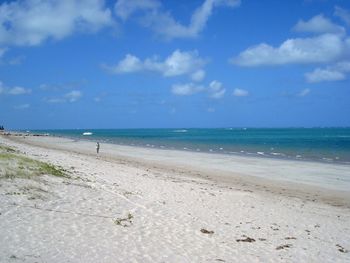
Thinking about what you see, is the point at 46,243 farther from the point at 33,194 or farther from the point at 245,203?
the point at 245,203

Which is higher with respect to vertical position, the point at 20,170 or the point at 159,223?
the point at 20,170

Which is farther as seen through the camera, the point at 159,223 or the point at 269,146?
the point at 269,146

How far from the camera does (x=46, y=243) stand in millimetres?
8438

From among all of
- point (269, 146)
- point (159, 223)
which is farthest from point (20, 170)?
point (269, 146)

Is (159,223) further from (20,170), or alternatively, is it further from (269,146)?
(269,146)

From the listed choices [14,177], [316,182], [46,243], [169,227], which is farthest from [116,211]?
[316,182]

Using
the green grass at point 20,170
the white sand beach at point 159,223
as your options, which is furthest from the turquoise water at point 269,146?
the green grass at point 20,170

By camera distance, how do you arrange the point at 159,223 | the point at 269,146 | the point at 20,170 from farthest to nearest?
the point at 269,146
the point at 20,170
the point at 159,223

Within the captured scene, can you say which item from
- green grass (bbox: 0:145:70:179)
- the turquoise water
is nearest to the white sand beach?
green grass (bbox: 0:145:70:179)

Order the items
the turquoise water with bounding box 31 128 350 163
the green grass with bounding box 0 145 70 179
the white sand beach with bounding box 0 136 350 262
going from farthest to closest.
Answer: the turquoise water with bounding box 31 128 350 163, the green grass with bounding box 0 145 70 179, the white sand beach with bounding box 0 136 350 262

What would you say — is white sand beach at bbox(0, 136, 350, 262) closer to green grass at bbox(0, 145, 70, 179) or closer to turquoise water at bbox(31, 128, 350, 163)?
green grass at bbox(0, 145, 70, 179)

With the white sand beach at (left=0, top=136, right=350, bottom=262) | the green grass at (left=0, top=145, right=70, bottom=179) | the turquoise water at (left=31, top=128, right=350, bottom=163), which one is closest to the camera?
the white sand beach at (left=0, top=136, right=350, bottom=262)

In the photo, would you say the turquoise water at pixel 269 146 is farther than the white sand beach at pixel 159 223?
Yes

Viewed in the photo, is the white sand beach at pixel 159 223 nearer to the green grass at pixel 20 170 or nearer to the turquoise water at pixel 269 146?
the green grass at pixel 20 170
